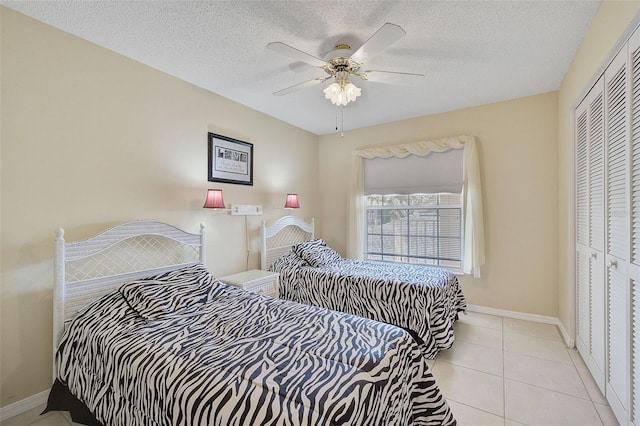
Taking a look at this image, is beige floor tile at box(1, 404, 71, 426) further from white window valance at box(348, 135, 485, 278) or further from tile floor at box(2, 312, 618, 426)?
white window valance at box(348, 135, 485, 278)

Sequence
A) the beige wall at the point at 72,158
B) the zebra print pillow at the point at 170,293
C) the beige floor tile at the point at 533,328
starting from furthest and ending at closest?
the beige floor tile at the point at 533,328
the zebra print pillow at the point at 170,293
the beige wall at the point at 72,158

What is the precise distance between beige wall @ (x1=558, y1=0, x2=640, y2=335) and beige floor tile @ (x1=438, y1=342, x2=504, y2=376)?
803 millimetres

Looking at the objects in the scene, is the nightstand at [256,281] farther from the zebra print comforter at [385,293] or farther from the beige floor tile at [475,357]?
the beige floor tile at [475,357]

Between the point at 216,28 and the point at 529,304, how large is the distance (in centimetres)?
409

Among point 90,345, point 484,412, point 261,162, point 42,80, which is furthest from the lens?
point 261,162

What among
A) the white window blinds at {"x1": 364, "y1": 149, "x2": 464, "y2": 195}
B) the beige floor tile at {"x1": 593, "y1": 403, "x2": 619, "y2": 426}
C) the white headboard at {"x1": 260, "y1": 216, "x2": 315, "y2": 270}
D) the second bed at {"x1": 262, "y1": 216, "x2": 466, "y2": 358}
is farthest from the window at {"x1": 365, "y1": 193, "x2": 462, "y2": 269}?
the beige floor tile at {"x1": 593, "y1": 403, "x2": 619, "y2": 426}

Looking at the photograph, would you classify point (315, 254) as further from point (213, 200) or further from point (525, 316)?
point (525, 316)

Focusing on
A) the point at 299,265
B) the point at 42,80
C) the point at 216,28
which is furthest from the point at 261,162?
the point at 42,80

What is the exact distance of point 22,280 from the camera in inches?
72.3

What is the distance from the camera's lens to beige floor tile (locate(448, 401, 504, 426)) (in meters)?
1.72

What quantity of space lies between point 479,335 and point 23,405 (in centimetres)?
371

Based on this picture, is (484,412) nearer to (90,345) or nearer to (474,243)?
(474,243)

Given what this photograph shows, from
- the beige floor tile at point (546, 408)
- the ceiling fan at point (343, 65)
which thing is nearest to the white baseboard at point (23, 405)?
the ceiling fan at point (343, 65)

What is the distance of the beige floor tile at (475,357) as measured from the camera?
231cm
